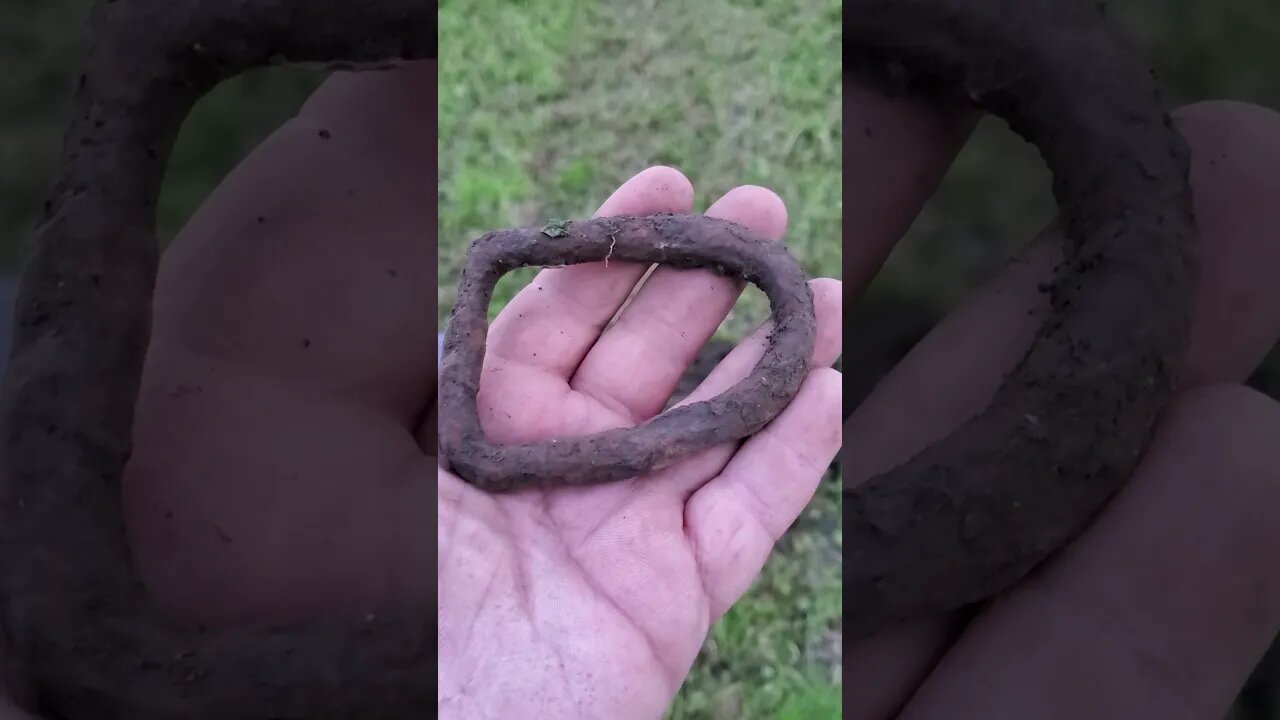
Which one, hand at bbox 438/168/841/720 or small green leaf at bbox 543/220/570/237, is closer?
hand at bbox 438/168/841/720

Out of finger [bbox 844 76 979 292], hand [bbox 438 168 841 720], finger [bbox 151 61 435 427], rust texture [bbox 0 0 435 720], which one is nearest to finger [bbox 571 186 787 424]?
hand [bbox 438 168 841 720]

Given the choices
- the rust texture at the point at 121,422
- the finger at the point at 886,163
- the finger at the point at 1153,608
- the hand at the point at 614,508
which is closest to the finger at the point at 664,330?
the hand at the point at 614,508

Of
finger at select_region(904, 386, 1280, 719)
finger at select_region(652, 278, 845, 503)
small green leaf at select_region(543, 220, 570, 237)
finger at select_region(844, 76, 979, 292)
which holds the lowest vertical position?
finger at select_region(904, 386, 1280, 719)

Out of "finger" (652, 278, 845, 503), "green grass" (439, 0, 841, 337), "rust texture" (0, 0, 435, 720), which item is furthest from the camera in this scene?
"green grass" (439, 0, 841, 337)

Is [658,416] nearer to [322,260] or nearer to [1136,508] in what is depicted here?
[322,260]

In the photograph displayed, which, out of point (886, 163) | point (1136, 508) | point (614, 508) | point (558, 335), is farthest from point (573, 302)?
point (1136, 508)

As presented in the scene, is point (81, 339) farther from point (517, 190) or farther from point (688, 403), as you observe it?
point (688, 403)

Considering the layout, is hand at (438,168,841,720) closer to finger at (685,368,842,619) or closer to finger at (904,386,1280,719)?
finger at (685,368,842,619)
